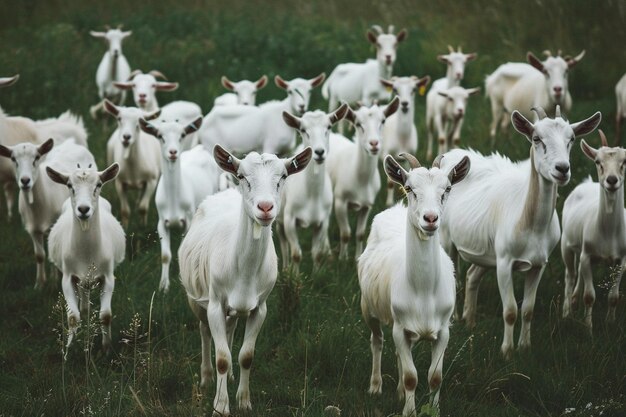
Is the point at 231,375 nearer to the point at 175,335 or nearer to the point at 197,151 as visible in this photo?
the point at 175,335

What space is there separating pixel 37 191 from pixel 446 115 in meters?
7.16

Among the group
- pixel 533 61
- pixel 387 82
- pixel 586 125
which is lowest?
pixel 387 82

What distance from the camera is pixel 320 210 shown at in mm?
8766

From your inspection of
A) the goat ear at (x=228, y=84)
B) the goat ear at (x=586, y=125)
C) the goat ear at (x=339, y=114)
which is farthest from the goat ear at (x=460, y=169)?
the goat ear at (x=228, y=84)

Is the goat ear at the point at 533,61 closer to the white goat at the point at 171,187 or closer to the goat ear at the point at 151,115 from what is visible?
the white goat at the point at 171,187

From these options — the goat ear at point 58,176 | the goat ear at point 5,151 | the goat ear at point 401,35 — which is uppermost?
the goat ear at point 401,35

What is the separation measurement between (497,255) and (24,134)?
6531 millimetres

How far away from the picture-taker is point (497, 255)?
697 centimetres

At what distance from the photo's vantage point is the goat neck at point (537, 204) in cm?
658

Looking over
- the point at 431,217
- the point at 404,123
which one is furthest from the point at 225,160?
the point at 404,123

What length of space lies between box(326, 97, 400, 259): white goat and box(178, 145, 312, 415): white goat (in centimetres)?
324

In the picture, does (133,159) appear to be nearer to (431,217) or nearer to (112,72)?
(112,72)

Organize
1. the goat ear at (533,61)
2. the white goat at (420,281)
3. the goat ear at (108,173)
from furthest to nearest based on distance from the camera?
the goat ear at (533,61) < the goat ear at (108,173) < the white goat at (420,281)

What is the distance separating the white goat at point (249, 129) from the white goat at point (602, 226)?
15.7 ft
